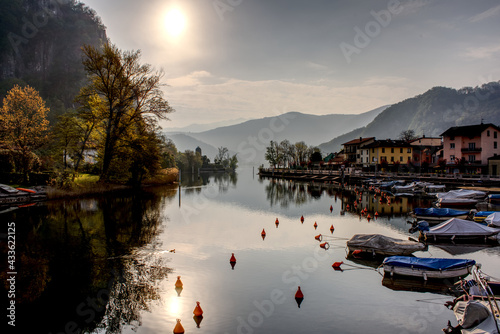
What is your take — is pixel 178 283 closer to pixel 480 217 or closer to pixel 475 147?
pixel 480 217

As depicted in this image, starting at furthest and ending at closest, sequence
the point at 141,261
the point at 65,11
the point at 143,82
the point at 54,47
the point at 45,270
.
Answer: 1. the point at 65,11
2. the point at 54,47
3. the point at 143,82
4. the point at 141,261
5. the point at 45,270

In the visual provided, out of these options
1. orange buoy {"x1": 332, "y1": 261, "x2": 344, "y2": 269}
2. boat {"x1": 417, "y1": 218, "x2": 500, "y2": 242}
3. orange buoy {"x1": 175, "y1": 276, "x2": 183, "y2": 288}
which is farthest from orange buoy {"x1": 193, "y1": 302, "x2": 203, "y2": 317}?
boat {"x1": 417, "y1": 218, "x2": 500, "y2": 242}

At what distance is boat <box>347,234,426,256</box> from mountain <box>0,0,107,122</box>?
130208mm

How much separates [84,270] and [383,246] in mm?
21095

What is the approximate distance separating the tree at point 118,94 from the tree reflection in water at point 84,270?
24396 millimetres

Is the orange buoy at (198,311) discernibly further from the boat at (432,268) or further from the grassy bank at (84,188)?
the grassy bank at (84,188)

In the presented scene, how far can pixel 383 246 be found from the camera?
80.5ft

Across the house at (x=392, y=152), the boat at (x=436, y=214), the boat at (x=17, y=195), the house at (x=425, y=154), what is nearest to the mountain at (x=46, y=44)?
the boat at (x=17, y=195)

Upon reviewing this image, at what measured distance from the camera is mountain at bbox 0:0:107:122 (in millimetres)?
142875

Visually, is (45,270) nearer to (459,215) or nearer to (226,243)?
(226,243)

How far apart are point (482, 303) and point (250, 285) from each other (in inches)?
450

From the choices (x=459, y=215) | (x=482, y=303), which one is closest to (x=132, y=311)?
(x=482, y=303)

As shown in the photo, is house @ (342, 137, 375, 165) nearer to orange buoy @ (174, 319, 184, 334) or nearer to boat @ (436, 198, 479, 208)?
boat @ (436, 198, 479, 208)

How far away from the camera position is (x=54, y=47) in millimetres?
174875
